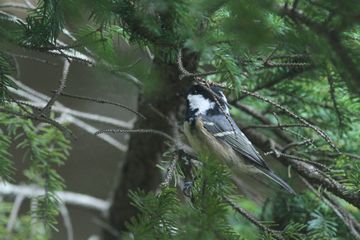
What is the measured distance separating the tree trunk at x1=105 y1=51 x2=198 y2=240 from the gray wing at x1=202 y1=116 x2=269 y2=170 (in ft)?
0.48

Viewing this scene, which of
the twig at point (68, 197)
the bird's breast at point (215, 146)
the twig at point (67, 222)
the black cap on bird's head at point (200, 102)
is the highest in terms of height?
the black cap on bird's head at point (200, 102)

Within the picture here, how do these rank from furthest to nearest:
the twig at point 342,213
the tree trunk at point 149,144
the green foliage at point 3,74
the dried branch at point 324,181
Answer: the tree trunk at point 149,144 → the twig at point 342,213 → the dried branch at point 324,181 → the green foliage at point 3,74

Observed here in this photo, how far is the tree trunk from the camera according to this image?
1.73 metres

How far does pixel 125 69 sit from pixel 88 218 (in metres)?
2.23

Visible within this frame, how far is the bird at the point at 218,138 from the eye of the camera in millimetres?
1917

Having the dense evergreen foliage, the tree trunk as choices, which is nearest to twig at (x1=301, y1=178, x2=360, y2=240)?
the dense evergreen foliage

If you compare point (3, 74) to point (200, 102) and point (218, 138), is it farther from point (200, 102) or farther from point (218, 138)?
point (218, 138)

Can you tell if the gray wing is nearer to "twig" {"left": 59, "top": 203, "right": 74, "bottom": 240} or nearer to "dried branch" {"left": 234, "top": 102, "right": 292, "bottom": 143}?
"dried branch" {"left": 234, "top": 102, "right": 292, "bottom": 143}

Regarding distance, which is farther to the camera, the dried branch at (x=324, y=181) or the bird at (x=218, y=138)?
the bird at (x=218, y=138)

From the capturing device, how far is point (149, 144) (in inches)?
78.7

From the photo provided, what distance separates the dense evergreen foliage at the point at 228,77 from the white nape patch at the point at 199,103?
10 cm

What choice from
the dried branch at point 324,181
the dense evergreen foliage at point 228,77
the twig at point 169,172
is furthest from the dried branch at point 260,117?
the twig at point 169,172

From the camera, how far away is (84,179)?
3012 mm

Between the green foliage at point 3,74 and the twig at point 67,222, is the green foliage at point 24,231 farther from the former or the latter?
the green foliage at point 3,74
